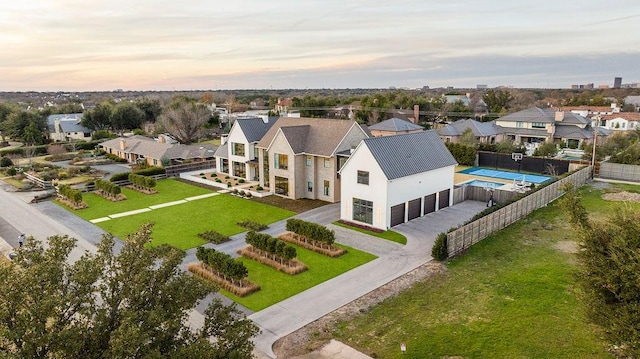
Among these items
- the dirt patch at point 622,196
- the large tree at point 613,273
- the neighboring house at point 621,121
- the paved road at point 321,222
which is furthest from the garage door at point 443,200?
the neighboring house at point 621,121

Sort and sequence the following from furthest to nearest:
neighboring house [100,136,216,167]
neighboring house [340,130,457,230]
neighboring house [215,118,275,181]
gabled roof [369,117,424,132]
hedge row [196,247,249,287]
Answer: gabled roof [369,117,424,132] < neighboring house [100,136,216,167] < neighboring house [215,118,275,181] < neighboring house [340,130,457,230] < hedge row [196,247,249,287]

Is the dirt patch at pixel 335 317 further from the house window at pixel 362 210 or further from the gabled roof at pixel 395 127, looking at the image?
the gabled roof at pixel 395 127

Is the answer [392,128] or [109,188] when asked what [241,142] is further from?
[392,128]

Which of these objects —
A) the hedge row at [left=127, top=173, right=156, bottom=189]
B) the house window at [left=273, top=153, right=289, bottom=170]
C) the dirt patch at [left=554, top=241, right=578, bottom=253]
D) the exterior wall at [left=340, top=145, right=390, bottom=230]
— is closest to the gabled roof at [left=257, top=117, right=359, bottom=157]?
the house window at [left=273, top=153, right=289, bottom=170]

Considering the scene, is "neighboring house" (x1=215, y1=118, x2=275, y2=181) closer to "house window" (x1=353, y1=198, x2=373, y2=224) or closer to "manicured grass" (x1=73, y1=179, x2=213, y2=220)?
"manicured grass" (x1=73, y1=179, x2=213, y2=220)

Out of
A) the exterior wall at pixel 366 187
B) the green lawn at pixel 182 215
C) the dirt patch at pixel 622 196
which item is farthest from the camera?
the dirt patch at pixel 622 196
